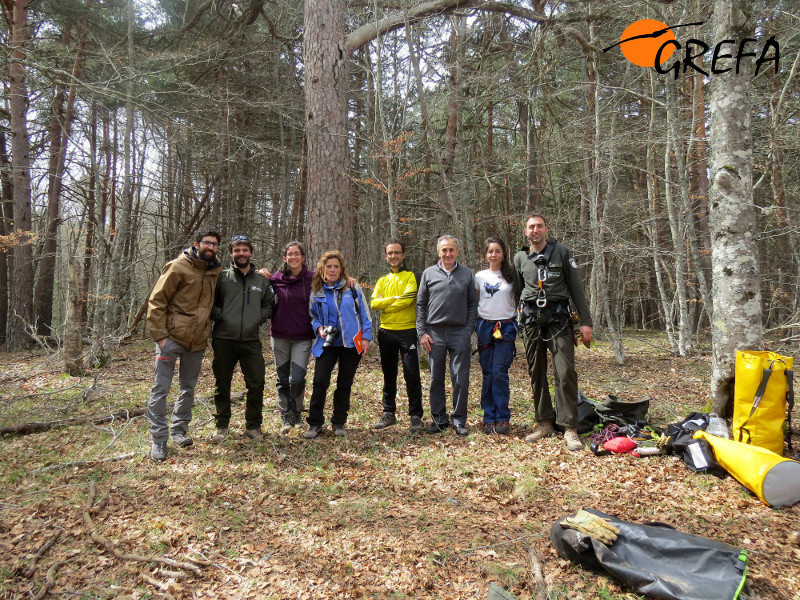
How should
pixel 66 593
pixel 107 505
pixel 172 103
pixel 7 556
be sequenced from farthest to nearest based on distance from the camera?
1. pixel 172 103
2. pixel 107 505
3. pixel 7 556
4. pixel 66 593

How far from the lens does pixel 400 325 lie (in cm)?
529

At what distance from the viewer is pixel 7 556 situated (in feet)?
9.62

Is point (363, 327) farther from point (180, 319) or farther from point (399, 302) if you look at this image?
point (180, 319)

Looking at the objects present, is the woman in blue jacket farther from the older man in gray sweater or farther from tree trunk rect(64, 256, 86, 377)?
tree trunk rect(64, 256, 86, 377)

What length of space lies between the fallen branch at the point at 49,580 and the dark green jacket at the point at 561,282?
167 inches

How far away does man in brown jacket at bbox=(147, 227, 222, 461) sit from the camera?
443 cm

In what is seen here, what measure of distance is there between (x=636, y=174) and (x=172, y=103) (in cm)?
1379

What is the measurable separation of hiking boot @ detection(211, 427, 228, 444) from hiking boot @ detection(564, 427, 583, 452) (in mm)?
3504

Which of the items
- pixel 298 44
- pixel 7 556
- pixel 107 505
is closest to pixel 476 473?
pixel 107 505

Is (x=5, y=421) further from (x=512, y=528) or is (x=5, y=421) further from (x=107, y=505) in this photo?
(x=512, y=528)

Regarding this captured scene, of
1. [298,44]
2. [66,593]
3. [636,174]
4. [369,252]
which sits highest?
[298,44]

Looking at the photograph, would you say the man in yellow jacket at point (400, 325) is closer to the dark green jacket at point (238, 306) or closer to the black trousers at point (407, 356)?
the black trousers at point (407, 356)

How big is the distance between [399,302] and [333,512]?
2386 millimetres

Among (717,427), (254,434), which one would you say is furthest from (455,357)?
(717,427)
